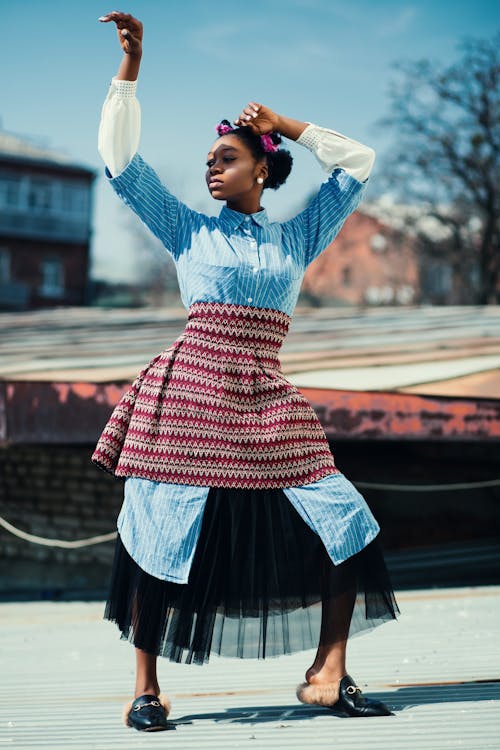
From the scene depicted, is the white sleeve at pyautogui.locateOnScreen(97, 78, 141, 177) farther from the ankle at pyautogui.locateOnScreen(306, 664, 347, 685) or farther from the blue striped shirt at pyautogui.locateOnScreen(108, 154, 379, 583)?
the ankle at pyautogui.locateOnScreen(306, 664, 347, 685)

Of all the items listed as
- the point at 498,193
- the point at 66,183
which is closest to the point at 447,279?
the point at 66,183

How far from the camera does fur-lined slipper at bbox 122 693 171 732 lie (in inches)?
101

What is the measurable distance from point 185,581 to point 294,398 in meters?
0.57

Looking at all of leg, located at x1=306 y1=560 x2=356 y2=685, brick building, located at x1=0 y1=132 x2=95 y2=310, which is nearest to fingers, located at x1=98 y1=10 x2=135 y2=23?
leg, located at x1=306 y1=560 x2=356 y2=685

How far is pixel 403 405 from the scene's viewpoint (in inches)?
195

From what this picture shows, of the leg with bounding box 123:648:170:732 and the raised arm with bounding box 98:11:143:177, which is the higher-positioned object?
the raised arm with bounding box 98:11:143:177

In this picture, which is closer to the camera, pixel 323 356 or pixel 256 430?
pixel 256 430

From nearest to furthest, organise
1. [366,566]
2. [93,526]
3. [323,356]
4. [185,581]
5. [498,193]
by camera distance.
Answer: [185,581] → [366,566] → [323,356] → [93,526] → [498,193]

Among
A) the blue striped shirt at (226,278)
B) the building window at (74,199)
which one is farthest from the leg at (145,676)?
the building window at (74,199)

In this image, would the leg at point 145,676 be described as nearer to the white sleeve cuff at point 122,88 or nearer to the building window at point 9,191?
the white sleeve cuff at point 122,88

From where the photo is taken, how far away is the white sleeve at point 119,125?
281 cm

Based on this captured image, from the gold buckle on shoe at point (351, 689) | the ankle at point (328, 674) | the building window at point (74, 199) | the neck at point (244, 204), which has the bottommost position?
the gold buckle on shoe at point (351, 689)

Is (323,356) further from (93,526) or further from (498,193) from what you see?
(498,193)

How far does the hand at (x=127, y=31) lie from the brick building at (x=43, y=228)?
40060mm
